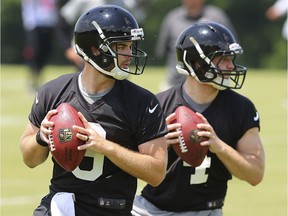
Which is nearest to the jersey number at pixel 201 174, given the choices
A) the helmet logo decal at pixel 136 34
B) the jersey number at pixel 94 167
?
the jersey number at pixel 94 167

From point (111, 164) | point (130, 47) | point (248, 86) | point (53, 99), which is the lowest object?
point (248, 86)

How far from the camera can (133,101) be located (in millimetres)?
4609

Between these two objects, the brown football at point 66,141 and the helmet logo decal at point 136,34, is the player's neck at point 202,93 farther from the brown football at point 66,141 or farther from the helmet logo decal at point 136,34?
the brown football at point 66,141

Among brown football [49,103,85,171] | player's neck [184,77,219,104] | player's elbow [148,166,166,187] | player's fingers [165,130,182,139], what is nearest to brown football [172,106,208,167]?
player's fingers [165,130,182,139]

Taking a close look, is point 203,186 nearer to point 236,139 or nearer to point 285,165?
point 236,139

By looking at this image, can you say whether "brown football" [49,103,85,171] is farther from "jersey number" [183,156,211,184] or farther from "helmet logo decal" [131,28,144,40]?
"jersey number" [183,156,211,184]

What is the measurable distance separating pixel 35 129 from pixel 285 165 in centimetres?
534

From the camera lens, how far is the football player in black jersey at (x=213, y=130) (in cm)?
523

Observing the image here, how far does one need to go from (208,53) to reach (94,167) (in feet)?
3.85

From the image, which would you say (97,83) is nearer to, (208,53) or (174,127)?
(174,127)

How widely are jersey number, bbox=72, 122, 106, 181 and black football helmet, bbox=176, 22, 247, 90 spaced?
97 cm

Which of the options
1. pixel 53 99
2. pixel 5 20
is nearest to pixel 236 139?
pixel 53 99

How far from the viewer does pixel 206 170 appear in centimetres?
529

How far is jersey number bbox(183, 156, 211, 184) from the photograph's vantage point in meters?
5.27
